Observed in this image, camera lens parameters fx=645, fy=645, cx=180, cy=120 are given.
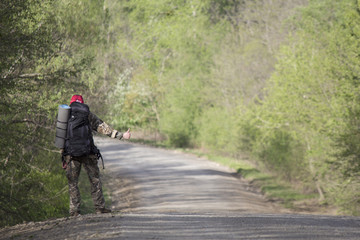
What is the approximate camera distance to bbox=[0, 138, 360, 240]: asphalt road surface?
9.65 meters

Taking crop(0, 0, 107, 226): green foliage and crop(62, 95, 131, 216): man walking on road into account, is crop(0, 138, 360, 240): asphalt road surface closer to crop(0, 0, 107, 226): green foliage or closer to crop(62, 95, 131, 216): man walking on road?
crop(62, 95, 131, 216): man walking on road

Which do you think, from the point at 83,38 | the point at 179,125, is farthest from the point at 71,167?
the point at 179,125

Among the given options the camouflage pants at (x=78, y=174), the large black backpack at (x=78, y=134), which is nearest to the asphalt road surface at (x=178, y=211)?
the camouflage pants at (x=78, y=174)

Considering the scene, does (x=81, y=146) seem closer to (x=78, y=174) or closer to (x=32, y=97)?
(x=78, y=174)

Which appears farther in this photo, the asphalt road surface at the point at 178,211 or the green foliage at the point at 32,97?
the green foliage at the point at 32,97

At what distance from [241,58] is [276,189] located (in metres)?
11.9

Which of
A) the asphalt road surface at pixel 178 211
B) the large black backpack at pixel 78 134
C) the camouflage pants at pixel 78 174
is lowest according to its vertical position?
the asphalt road surface at pixel 178 211

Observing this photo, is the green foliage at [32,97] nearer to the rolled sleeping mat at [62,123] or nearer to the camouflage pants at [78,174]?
the rolled sleeping mat at [62,123]

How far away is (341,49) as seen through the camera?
2091 centimetres

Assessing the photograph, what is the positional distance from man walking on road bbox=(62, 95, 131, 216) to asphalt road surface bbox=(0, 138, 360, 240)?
48cm

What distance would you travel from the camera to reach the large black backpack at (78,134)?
1086 centimetres

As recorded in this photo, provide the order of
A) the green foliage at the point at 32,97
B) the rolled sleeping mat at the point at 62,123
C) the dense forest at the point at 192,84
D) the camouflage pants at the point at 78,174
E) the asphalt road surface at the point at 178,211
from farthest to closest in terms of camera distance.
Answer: the dense forest at the point at 192,84 → the green foliage at the point at 32,97 → the camouflage pants at the point at 78,174 → the rolled sleeping mat at the point at 62,123 → the asphalt road surface at the point at 178,211

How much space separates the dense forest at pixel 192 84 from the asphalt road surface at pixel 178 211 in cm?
228

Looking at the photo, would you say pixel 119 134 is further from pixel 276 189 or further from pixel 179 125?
pixel 179 125
